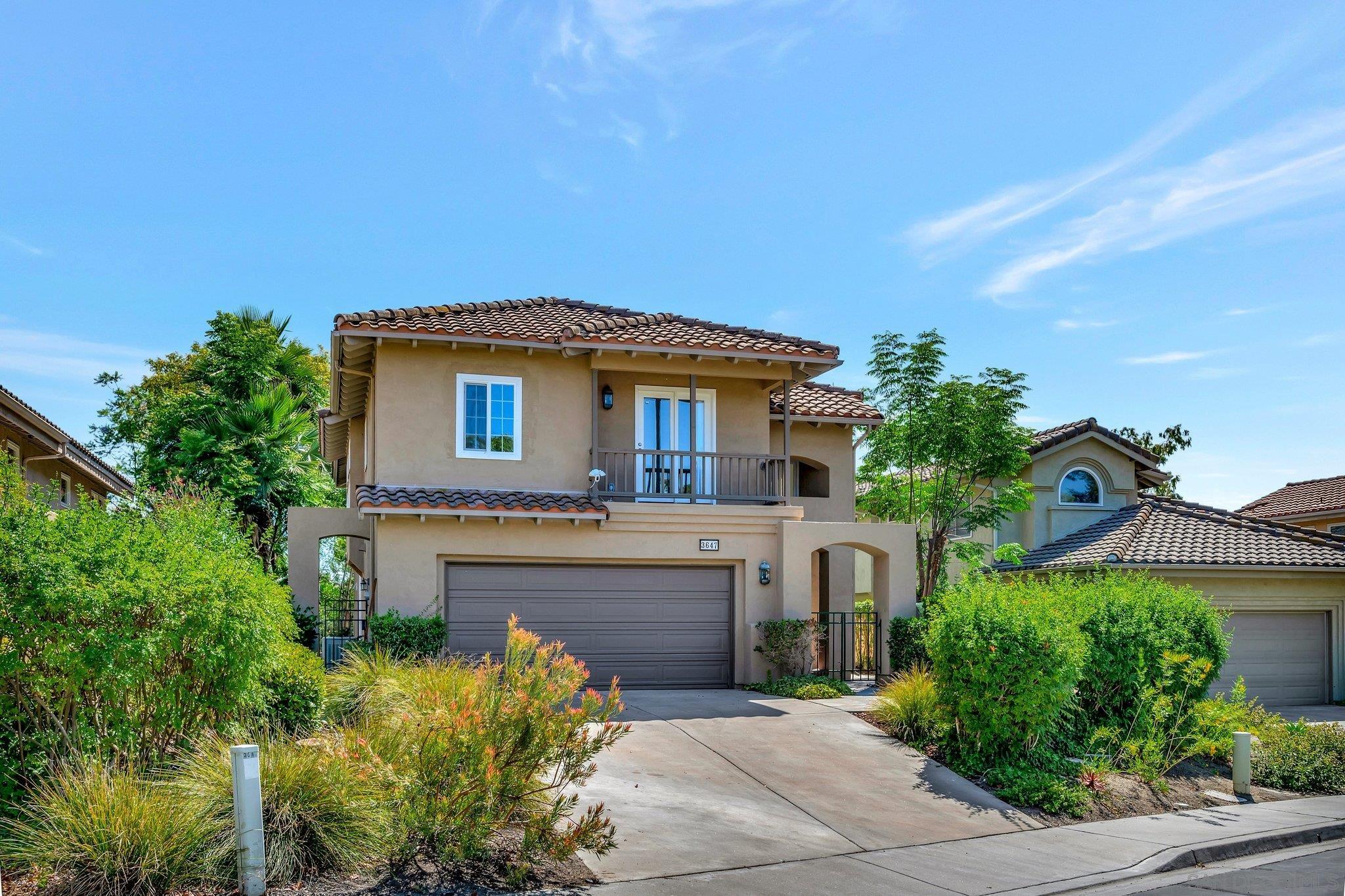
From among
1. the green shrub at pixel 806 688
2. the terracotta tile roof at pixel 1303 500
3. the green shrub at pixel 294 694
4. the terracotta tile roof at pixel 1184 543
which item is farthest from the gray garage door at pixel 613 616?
the terracotta tile roof at pixel 1303 500

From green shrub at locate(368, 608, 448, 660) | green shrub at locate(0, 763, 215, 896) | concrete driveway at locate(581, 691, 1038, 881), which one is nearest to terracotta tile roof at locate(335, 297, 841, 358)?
green shrub at locate(368, 608, 448, 660)

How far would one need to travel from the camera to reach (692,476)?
1959 centimetres

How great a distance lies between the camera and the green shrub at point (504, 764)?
8.10 meters

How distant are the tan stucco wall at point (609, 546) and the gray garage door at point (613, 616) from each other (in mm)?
236

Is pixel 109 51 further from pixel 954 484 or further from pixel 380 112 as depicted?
pixel 954 484

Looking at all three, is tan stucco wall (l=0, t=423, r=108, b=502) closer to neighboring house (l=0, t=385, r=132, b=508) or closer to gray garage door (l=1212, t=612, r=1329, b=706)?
neighboring house (l=0, t=385, r=132, b=508)

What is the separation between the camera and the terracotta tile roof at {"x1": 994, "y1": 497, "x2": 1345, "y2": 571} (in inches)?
830

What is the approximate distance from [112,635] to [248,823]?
2032 mm

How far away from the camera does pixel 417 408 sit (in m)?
18.5

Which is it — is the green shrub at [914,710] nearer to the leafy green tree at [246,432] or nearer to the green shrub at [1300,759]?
the green shrub at [1300,759]

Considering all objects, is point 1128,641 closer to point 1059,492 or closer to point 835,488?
point 835,488

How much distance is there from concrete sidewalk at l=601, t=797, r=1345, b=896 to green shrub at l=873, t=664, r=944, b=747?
275cm

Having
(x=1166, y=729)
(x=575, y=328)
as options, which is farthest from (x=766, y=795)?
(x=575, y=328)

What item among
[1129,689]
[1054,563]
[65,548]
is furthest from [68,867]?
[1054,563]
